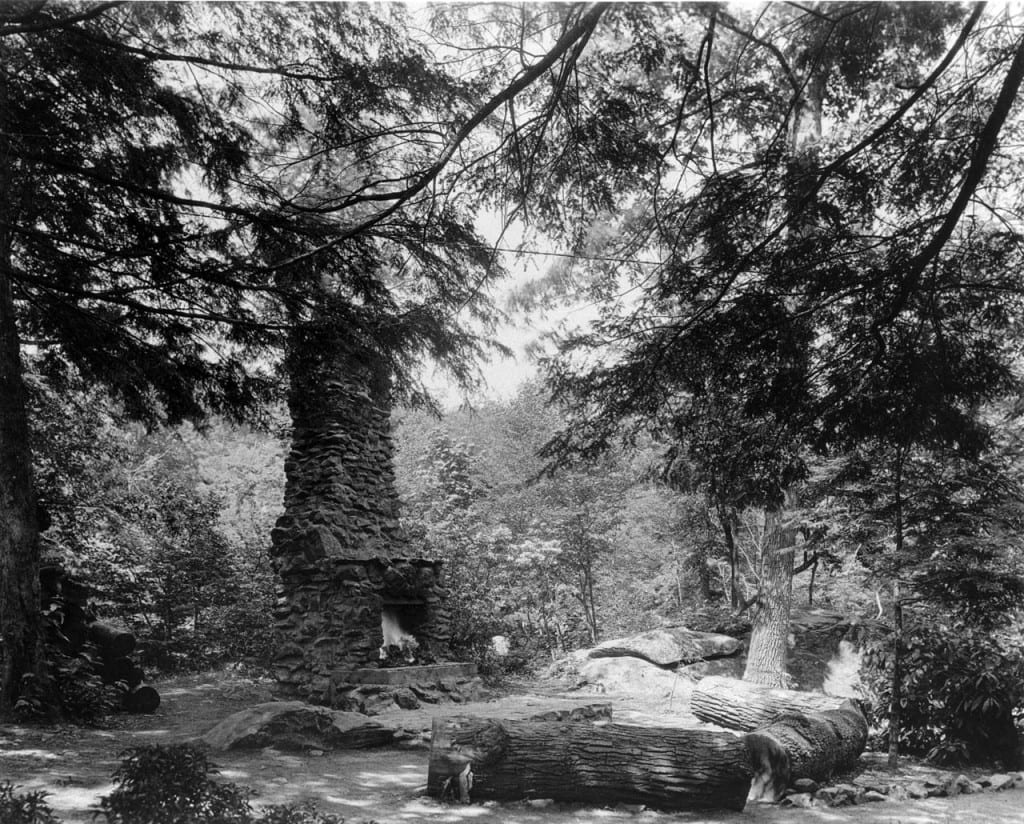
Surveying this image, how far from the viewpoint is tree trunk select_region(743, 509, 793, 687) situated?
8547mm

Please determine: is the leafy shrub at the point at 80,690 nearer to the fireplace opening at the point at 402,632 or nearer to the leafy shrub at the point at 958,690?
the fireplace opening at the point at 402,632

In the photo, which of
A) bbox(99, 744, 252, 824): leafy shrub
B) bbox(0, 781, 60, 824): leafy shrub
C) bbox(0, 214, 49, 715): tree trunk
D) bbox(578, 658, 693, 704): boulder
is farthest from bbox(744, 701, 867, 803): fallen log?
bbox(0, 214, 49, 715): tree trunk

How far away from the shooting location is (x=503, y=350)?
9.18m

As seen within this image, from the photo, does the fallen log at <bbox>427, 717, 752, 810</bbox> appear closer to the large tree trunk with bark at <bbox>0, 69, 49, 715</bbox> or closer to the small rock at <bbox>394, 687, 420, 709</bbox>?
the large tree trunk with bark at <bbox>0, 69, 49, 715</bbox>

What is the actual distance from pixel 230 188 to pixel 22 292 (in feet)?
4.66

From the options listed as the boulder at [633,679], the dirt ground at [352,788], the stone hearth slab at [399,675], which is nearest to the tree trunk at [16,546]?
the dirt ground at [352,788]

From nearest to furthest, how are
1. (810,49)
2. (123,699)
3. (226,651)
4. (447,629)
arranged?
1. (810,49)
2. (123,699)
3. (447,629)
4. (226,651)

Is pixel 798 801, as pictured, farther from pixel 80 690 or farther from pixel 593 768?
pixel 80 690

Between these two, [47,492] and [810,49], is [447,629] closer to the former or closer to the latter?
[47,492]

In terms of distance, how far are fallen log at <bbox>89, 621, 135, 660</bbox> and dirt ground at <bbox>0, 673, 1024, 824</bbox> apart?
1226mm

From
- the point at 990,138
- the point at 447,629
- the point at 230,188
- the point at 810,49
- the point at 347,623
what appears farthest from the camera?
the point at 447,629

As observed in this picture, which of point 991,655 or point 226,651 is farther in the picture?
point 226,651

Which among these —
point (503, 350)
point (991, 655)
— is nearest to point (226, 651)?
point (503, 350)

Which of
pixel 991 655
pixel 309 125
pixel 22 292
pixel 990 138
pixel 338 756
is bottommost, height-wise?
pixel 338 756
